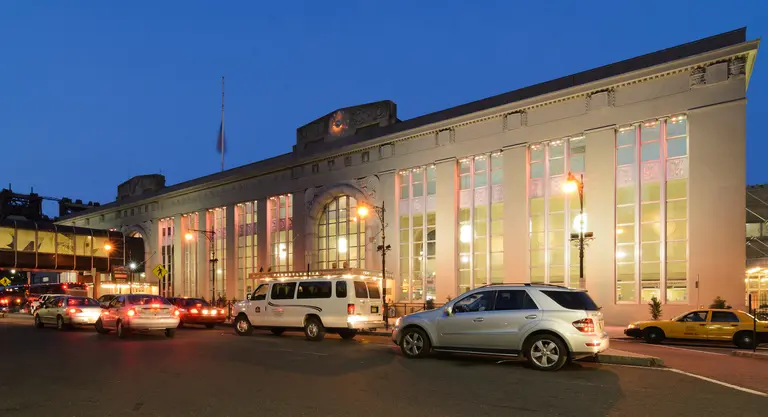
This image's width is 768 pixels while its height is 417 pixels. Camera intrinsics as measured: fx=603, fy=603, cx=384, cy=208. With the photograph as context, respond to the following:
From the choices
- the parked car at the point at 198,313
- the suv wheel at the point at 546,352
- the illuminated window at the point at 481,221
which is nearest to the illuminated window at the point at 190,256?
the parked car at the point at 198,313

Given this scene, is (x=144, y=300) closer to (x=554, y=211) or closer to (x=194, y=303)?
(x=194, y=303)

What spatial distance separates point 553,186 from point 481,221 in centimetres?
502

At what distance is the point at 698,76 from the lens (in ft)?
90.6

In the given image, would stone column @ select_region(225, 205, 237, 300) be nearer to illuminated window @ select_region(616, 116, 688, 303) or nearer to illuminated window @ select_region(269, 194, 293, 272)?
illuminated window @ select_region(269, 194, 293, 272)

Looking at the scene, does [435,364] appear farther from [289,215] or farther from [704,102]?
[289,215]

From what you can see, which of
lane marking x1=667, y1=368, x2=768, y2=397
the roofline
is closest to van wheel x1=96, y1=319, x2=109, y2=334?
lane marking x1=667, y1=368, x2=768, y2=397

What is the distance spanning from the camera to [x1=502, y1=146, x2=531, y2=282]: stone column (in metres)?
32.8

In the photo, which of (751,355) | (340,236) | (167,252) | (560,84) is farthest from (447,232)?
(167,252)

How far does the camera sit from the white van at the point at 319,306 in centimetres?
2044

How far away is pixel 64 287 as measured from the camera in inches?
2354

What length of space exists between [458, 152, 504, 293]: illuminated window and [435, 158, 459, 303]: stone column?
45 centimetres

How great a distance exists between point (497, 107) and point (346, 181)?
13504mm

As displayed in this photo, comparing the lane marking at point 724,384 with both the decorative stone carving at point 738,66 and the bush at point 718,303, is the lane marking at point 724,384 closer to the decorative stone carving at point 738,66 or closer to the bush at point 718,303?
the bush at point 718,303

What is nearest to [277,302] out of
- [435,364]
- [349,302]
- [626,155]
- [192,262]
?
[349,302]
